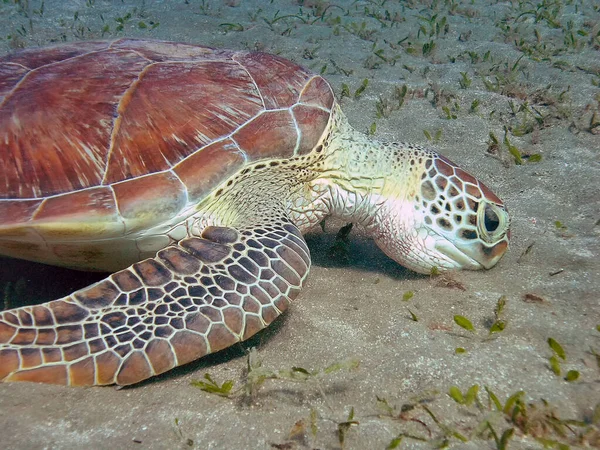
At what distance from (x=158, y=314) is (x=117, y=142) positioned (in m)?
0.81

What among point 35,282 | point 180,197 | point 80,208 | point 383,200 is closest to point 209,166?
point 180,197

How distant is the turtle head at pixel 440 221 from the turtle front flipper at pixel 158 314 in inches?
25.3

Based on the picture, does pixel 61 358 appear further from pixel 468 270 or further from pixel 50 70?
pixel 468 270

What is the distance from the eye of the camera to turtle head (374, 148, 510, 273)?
7.41ft

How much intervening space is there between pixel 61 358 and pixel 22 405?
18cm

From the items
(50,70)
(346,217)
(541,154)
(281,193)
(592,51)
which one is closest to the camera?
(50,70)

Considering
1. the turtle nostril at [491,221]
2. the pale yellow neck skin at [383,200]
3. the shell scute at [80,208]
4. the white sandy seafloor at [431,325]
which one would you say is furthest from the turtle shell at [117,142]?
the turtle nostril at [491,221]

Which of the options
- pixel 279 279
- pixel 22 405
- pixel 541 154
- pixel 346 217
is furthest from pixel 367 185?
pixel 22 405

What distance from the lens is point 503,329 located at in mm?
1770

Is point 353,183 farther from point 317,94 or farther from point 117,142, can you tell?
point 117,142

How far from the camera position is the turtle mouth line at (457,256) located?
227 centimetres

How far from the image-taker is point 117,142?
2.00 metres

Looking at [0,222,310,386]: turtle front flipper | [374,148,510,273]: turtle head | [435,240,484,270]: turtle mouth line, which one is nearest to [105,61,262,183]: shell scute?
[0,222,310,386]: turtle front flipper

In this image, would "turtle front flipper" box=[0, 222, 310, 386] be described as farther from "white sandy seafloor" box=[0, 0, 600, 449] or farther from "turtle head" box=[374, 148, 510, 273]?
"turtle head" box=[374, 148, 510, 273]
